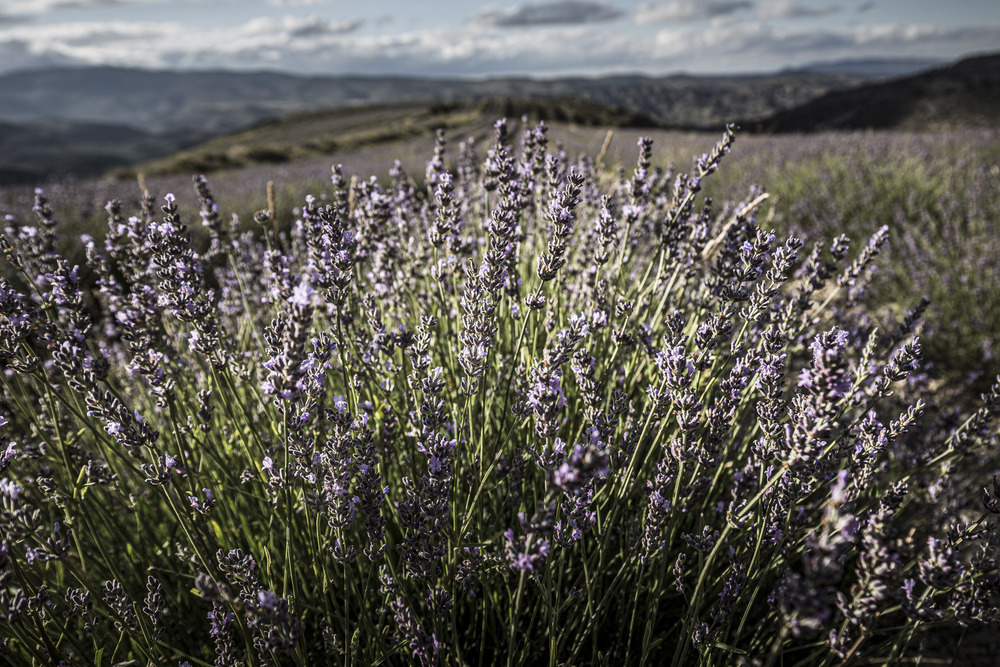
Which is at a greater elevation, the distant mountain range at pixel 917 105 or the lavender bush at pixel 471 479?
the distant mountain range at pixel 917 105

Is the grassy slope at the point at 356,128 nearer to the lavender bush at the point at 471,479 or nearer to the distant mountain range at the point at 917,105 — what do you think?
the distant mountain range at the point at 917,105

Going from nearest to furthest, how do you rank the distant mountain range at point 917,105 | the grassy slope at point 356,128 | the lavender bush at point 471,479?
the lavender bush at point 471,479 < the grassy slope at point 356,128 < the distant mountain range at point 917,105

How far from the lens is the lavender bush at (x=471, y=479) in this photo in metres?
1.12

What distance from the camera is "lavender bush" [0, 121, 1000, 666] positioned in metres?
1.12

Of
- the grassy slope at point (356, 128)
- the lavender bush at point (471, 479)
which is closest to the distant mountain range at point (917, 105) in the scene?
the grassy slope at point (356, 128)

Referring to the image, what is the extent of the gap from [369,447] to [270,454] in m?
0.64

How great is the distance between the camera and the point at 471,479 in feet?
5.18

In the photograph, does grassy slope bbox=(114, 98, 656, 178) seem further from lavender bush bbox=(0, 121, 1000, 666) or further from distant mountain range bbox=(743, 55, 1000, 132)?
lavender bush bbox=(0, 121, 1000, 666)

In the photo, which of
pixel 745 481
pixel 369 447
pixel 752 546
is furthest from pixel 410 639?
pixel 745 481

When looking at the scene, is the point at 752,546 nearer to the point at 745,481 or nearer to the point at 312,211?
the point at 745,481

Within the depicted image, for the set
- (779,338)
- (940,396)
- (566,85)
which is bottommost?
(940,396)

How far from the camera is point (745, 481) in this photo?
1.73 m

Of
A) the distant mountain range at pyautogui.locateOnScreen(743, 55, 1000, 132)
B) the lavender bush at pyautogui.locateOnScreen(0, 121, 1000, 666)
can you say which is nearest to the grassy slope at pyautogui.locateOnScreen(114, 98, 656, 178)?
the distant mountain range at pyautogui.locateOnScreen(743, 55, 1000, 132)

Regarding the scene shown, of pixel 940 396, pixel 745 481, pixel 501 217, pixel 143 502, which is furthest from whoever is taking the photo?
pixel 940 396
